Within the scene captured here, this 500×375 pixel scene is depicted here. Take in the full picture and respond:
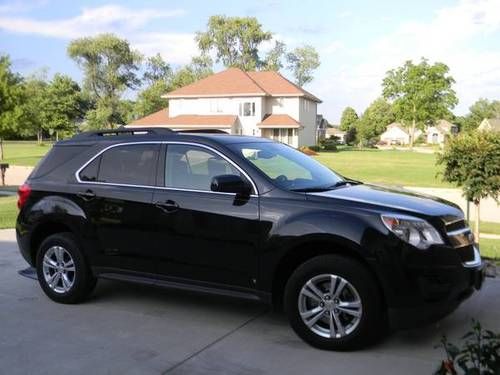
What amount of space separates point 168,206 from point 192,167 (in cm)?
44

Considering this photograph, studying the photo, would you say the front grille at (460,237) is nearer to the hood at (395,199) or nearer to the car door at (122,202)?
the hood at (395,199)

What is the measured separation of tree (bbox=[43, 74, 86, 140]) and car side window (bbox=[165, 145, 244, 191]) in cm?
7356

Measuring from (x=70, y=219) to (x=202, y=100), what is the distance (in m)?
56.7

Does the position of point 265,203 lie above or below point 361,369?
above

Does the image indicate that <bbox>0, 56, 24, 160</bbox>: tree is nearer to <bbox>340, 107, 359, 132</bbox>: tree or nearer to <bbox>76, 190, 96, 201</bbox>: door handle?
<bbox>76, 190, 96, 201</bbox>: door handle

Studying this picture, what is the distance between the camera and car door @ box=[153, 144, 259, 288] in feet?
16.6

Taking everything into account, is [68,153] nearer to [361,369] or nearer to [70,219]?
[70,219]

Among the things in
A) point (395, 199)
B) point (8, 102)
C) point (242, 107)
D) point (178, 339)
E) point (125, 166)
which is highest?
point (242, 107)

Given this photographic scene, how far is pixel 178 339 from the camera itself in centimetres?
→ 502

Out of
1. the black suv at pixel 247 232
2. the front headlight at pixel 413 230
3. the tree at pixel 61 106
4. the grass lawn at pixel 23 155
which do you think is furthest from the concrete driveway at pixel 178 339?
the tree at pixel 61 106

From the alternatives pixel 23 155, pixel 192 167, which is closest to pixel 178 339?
pixel 192 167

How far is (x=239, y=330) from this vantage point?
524 centimetres

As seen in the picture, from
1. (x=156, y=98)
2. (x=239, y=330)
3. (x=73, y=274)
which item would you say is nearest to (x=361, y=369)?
(x=239, y=330)

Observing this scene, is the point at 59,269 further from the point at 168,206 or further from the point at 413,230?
the point at 413,230
